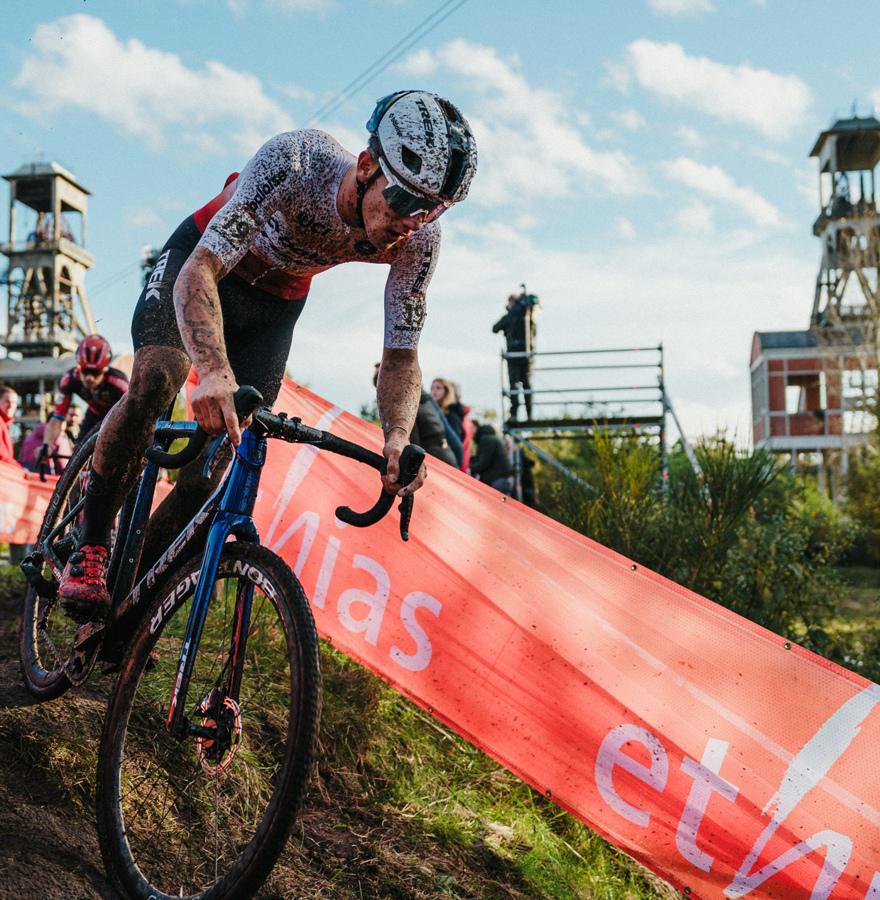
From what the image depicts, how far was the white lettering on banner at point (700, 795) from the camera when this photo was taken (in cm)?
313

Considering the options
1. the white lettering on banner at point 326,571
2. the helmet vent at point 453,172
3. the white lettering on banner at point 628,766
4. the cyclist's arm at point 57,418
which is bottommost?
the white lettering on banner at point 628,766

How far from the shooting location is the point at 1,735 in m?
3.06

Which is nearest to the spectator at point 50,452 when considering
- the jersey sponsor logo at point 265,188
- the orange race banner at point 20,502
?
the orange race banner at point 20,502

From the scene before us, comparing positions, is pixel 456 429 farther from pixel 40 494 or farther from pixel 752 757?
pixel 752 757

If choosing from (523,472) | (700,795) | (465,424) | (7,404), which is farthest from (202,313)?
(523,472)

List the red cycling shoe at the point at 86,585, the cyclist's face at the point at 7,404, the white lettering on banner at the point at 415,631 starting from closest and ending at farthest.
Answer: the red cycling shoe at the point at 86,585 < the white lettering on banner at the point at 415,631 < the cyclist's face at the point at 7,404

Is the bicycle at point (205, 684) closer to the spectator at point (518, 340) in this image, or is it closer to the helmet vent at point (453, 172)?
the helmet vent at point (453, 172)

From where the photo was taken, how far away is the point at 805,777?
3.04 m

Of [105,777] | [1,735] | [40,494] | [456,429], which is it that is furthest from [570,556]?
[40,494]

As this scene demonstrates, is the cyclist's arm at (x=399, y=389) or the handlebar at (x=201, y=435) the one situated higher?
the cyclist's arm at (x=399, y=389)

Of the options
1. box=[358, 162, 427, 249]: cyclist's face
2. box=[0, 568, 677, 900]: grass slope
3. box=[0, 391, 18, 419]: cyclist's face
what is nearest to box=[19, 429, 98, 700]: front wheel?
box=[0, 568, 677, 900]: grass slope

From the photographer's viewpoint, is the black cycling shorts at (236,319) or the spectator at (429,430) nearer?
the black cycling shorts at (236,319)

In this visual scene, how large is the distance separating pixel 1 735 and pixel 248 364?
1488 mm

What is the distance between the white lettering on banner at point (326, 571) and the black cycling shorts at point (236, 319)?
0.97m
